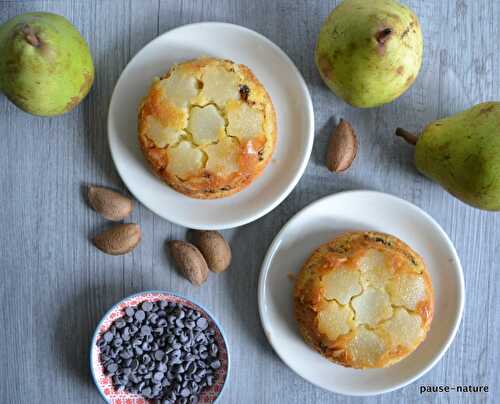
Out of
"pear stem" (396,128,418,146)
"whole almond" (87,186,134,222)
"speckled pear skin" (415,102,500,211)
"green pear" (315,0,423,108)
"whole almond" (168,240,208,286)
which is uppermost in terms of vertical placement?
"green pear" (315,0,423,108)

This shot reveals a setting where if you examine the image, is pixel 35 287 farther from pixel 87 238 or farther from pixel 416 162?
pixel 416 162

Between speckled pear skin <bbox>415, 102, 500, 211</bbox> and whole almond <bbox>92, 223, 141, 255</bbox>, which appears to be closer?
speckled pear skin <bbox>415, 102, 500, 211</bbox>

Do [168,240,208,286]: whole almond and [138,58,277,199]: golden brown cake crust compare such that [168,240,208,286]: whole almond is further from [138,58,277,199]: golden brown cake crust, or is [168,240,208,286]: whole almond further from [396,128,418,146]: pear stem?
[396,128,418,146]: pear stem

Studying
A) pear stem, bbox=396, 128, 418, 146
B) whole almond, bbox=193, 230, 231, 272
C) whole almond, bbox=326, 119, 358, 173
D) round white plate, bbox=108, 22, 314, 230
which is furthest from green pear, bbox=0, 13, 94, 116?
pear stem, bbox=396, 128, 418, 146

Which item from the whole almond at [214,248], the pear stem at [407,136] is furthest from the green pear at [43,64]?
the pear stem at [407,136]

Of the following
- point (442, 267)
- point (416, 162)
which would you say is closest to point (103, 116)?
point (416, 162)

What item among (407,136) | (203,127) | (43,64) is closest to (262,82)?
(203,127)
